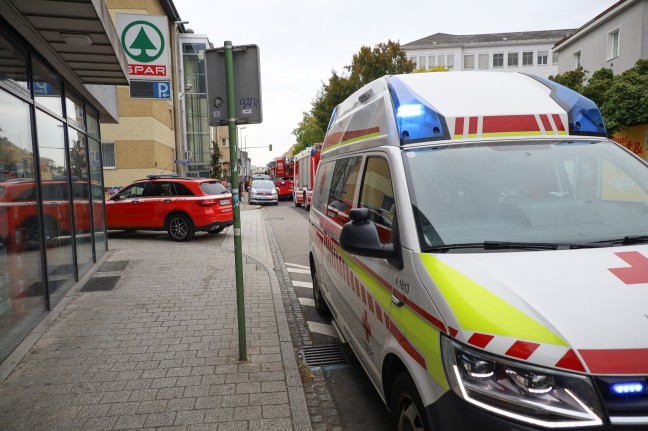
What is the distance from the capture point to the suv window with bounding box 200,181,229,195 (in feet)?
43.2

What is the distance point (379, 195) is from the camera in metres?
3.34

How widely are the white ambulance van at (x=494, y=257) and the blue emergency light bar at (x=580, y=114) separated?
12mm

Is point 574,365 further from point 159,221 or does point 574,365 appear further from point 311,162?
point 311,162

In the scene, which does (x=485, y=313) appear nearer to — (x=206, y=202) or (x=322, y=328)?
(x=322, y=328)

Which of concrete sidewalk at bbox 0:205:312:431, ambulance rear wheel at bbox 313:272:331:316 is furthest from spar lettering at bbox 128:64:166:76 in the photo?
ambulance rear wheel at bbox 313:272:331:316

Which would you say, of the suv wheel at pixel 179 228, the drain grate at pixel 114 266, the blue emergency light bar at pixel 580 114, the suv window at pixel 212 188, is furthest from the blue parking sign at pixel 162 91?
the blue emergency light bar at pixel 580 114

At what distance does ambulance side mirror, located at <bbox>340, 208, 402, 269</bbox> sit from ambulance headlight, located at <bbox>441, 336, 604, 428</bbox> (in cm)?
76

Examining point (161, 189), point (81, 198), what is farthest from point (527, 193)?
point (161, 189)

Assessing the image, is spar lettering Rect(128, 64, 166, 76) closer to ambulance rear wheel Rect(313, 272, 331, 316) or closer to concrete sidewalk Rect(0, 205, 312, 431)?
concrete sidewalk Rect(0, 205, 312, 431)

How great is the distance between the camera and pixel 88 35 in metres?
5.58

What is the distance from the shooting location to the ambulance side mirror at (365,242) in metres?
2.70

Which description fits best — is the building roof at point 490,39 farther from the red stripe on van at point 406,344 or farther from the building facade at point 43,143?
the red stripe on van at point 406,344

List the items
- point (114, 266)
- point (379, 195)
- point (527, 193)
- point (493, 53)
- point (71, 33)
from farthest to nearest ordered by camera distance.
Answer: point (493, 53) < point (114, 266) < point (71, 33) < point (379, 195) < point (527, 193)

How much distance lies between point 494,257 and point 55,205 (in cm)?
637
